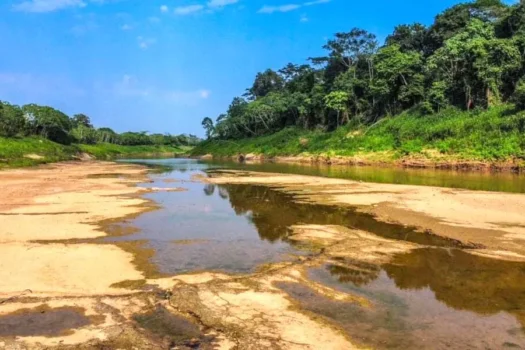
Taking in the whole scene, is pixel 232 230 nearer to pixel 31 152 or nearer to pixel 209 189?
pixel 209 189

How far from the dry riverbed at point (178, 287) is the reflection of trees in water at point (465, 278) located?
0.62 m

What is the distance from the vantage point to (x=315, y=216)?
19.4m

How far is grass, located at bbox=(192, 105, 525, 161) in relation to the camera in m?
44.7

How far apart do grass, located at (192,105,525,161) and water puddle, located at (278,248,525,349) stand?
120 feet

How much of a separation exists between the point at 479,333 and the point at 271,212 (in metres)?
14.2

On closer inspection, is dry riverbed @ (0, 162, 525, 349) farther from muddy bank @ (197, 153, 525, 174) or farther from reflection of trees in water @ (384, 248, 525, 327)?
muddy bank @ (197, 153, 525, 174)

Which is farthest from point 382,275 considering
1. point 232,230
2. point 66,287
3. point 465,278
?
point 66,287

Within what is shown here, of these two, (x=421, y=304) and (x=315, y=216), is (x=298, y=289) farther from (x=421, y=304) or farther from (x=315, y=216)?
(x=315, y=216)

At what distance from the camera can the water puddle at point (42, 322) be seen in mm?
7359

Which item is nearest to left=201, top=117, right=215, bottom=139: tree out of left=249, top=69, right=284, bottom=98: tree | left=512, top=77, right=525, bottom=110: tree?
left=249, top=69, right=284, bottom=98: tree

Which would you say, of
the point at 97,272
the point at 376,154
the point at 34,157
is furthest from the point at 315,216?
the point at 34,157

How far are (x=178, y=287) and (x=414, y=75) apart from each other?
224ft

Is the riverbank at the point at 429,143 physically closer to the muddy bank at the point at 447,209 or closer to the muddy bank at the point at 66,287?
the muddy bank at the point at 447,209

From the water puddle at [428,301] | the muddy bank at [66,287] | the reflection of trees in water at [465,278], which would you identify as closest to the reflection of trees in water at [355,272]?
Result: the water puddle at [428,301]
